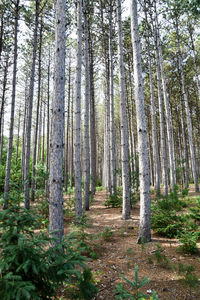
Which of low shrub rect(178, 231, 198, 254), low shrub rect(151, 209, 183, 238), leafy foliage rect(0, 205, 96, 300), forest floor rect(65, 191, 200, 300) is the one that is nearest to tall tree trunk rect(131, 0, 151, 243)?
forest floor rect(65, 191, 200, 300)

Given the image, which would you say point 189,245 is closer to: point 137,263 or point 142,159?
point 137,263

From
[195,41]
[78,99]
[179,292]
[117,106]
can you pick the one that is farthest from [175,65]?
[179,292]

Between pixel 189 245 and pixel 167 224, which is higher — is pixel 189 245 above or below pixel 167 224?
below

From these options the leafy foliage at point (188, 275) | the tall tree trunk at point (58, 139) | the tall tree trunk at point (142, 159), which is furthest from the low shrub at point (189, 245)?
the tall tree trunk at point (58, 139)

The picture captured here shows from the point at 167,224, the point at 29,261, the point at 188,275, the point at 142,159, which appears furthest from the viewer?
the point at 167,224

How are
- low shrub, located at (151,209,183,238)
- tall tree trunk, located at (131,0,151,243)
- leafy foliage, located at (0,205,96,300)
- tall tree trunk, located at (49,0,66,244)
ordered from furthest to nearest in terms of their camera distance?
low shrub, located at (151,209,183,238) < tall tree trunk, located at (131,0,151,243) < tall tree trunk, located at (49,0,66,244) < leafy foliage, located at (0,205,96,300)

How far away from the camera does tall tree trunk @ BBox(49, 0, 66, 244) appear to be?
149 inches

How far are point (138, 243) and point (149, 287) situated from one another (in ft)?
5.59

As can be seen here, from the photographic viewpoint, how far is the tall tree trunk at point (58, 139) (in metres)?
3.80

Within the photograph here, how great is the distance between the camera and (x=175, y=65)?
603 inches

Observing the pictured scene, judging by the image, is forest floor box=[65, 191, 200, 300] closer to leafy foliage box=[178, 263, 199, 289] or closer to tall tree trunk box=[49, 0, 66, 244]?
leafy foliage box=[178, 263, 199, 289]

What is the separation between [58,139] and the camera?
398cm

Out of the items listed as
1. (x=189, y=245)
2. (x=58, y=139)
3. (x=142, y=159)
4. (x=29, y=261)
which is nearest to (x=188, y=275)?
(x=189, y=245)

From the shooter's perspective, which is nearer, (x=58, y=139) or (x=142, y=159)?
(x=58, y=139)
